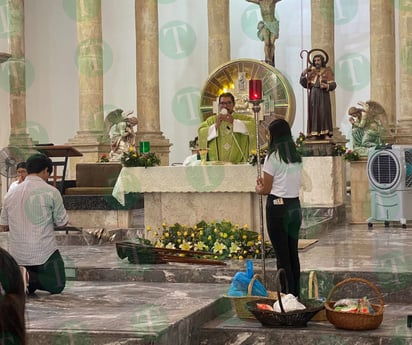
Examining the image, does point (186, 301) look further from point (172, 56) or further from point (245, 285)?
point (172, 56)

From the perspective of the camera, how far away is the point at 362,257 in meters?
10.6

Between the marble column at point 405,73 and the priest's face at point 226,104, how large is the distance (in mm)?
10486

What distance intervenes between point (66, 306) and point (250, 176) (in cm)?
357

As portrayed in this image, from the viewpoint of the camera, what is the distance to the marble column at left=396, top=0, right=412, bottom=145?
68.2ft

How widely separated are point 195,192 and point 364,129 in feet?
24.3

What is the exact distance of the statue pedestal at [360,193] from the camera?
648 inches

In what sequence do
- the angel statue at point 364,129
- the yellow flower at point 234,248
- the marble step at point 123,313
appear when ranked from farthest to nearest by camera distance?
the angel statue at point 364,129 < the yellow flower at point 234,248 < the marble step at point 123,313

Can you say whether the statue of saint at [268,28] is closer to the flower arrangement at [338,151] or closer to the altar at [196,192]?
the flower arrangement at [338,151]

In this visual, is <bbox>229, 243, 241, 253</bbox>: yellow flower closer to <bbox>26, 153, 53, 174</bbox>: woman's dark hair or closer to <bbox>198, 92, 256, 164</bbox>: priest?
<bbox>198, 92, 256, 164</bbox>: priest

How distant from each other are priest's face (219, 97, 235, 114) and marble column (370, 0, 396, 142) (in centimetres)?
1224

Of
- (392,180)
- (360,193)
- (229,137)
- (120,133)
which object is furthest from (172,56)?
(229,137)

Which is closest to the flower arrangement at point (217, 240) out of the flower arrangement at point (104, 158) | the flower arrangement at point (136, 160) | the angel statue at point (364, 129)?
the flower arrangement at point (136, 160)

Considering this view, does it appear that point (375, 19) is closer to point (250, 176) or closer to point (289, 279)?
point (250, 176)

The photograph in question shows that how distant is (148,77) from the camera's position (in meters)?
23.3
